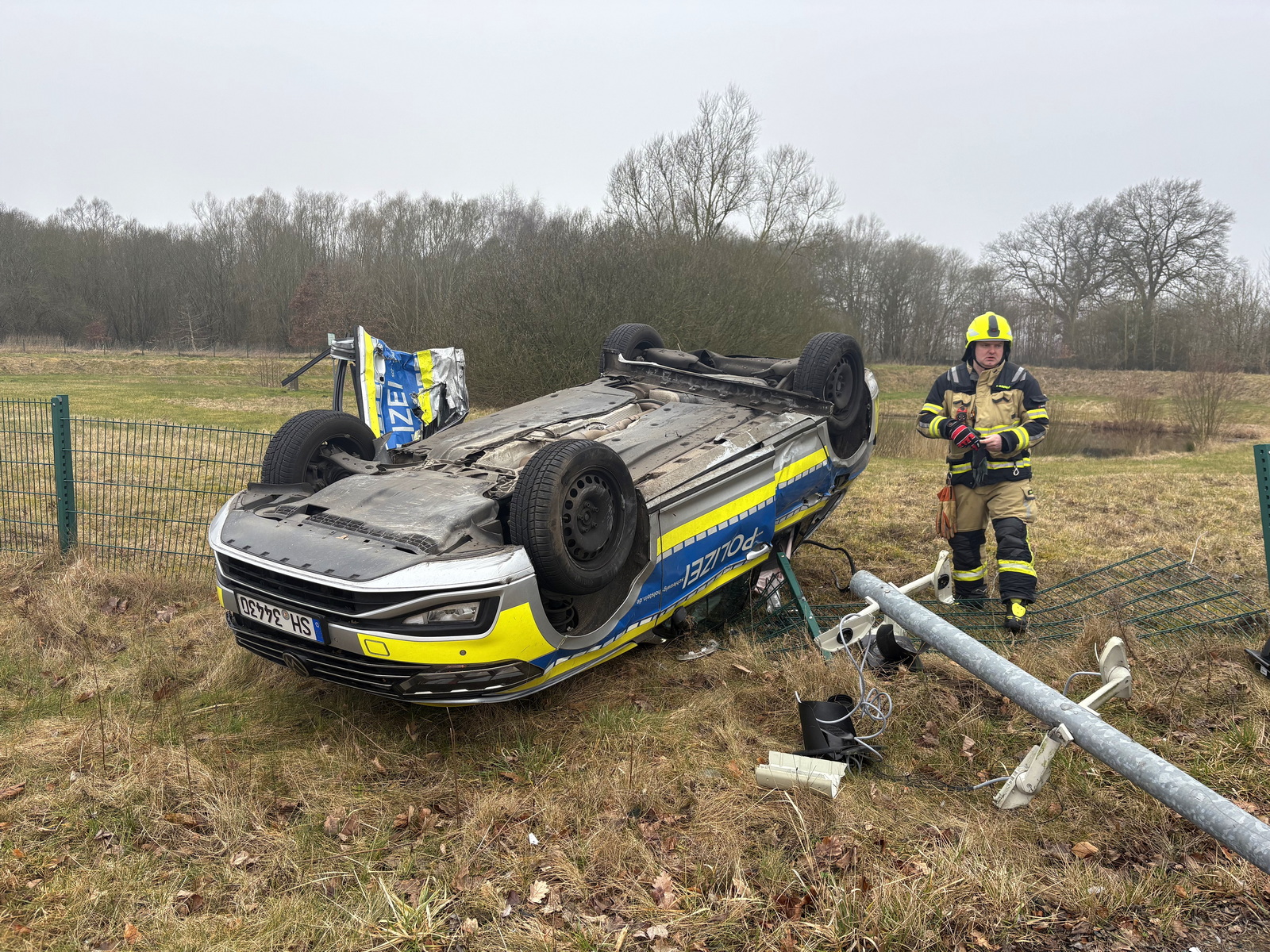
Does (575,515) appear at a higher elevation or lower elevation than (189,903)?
higher

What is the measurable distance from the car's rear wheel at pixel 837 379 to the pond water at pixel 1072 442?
10348mm

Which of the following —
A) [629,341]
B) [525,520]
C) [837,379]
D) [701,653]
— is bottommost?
[701,653]

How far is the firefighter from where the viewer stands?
205 inches

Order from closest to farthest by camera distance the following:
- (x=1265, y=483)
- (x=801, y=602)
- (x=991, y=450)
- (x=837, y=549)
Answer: (x=1265, y=483), (x=801, y=602), (x=991, y=450), (x=837, y=549)

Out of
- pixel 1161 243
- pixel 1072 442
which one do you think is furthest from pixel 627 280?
pixel 1161 243

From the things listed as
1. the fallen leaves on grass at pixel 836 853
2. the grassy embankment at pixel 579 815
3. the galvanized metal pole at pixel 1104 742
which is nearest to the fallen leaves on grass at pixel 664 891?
the grassy embankment at pixel 579 815

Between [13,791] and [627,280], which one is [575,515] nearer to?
[13,791]

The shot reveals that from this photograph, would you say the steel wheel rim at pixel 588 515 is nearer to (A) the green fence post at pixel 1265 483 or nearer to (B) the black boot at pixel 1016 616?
(B) the black boot at pixel 1016 616

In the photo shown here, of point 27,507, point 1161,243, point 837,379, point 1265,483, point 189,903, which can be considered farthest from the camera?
point 1161,243

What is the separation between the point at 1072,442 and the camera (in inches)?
729

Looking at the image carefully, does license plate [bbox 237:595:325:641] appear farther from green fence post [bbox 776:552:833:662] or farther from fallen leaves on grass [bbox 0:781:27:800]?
green fence post [bbox 776:552:833:662]

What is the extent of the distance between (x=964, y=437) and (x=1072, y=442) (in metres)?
15.3

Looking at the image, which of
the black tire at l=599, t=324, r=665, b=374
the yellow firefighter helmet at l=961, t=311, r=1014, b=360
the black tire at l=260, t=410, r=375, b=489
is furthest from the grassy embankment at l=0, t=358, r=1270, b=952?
the black tire at l=599, t=324, r=665, b=374

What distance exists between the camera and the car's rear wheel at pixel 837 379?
5.30 metres
